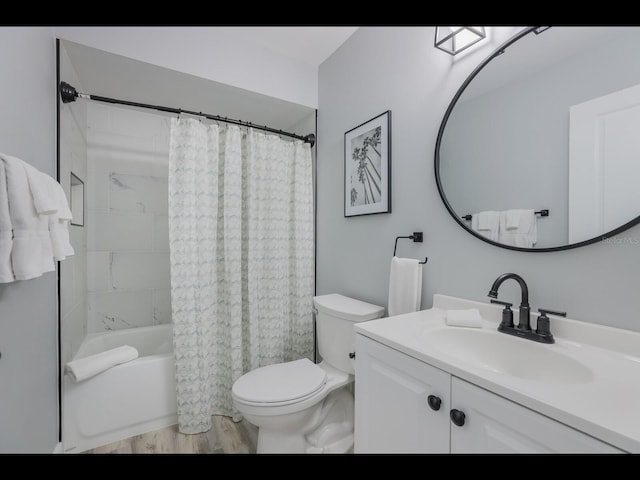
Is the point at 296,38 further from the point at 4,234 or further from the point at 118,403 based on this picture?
the point at 118,403

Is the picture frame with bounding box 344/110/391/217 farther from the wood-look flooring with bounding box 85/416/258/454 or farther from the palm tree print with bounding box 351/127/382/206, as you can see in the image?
the wood-look flooring with bounding box 85/416/258/454

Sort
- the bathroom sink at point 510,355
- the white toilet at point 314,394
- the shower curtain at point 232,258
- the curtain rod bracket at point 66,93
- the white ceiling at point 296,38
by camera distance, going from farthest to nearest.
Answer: the white ceiling at point 296,38
the shower curtain at point 232,258
the curtain rod bracket at point 66,93
the white toilet at point 314,394
the bathroom sink at point 510,355

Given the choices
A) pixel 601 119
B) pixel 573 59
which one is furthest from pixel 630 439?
pixel 573 59

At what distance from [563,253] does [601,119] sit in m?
0.42

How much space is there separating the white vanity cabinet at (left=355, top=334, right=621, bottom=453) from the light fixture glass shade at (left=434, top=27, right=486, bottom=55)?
1.24 metres

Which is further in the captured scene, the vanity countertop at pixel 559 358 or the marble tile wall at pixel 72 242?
the marble tile wall at pixel 72 242

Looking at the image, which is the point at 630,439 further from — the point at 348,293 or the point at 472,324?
the point at 348,293

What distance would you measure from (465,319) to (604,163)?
25.2 inches

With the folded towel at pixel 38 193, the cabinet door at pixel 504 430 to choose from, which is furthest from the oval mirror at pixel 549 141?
the folded towel at pixel 38 193

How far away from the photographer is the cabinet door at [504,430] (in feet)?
1.78

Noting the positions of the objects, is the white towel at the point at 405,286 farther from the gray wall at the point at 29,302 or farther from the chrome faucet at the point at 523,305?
the gray wall at the point at 29,302

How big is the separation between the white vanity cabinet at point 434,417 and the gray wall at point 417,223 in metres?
0.51

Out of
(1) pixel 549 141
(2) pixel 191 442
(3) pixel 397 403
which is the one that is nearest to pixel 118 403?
(2) pixel 191 442

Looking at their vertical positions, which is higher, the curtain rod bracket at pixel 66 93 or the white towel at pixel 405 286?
the curtain rod bracket at pixel 66 93
